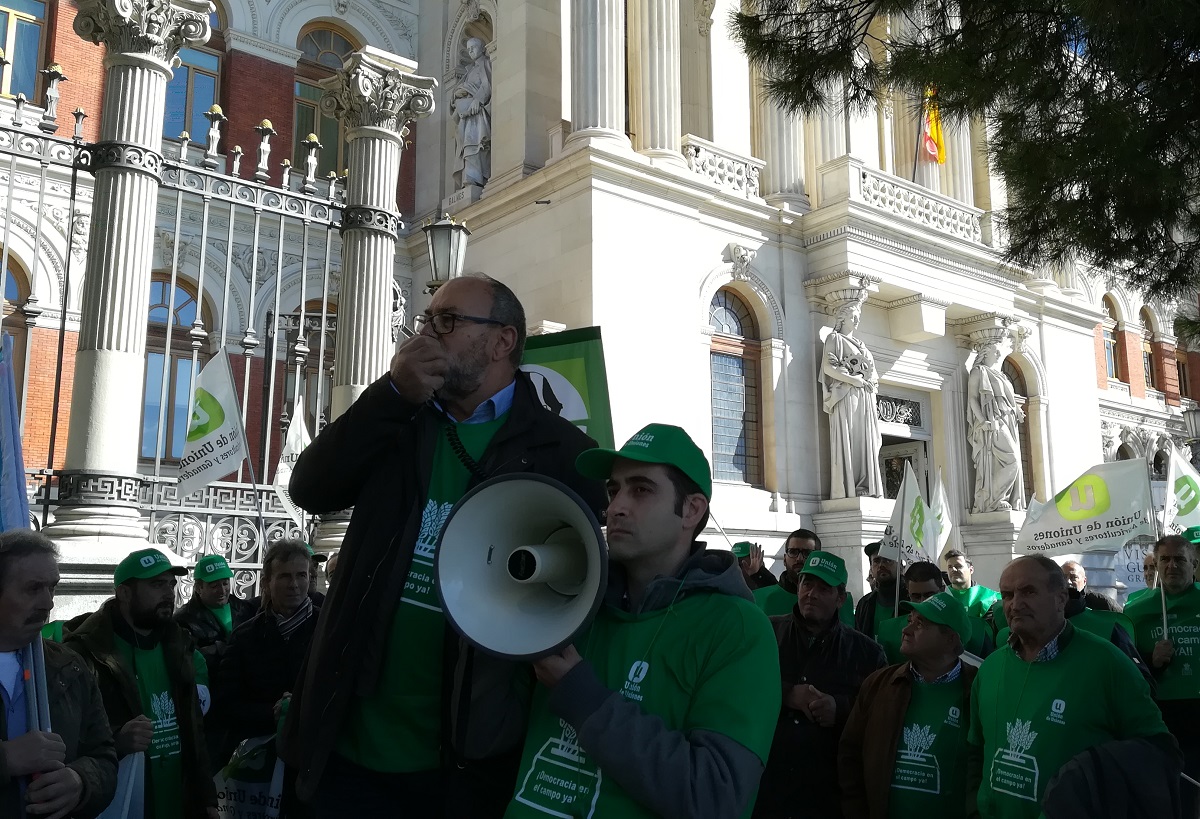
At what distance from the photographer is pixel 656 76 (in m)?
18.9

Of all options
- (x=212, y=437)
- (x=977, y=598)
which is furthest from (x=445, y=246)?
(x=977, y=598)

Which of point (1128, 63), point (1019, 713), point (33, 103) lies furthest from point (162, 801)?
point (33, 103)

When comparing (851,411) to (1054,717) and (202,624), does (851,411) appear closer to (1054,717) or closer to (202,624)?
(202,624)

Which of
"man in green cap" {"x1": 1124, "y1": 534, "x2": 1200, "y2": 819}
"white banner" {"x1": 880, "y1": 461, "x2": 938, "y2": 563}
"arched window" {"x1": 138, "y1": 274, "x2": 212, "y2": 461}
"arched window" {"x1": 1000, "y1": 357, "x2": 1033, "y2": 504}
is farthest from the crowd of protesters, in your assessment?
"arched window" {"x1": 1000, "y1": 357, "x2": 1033, "y2": 504}

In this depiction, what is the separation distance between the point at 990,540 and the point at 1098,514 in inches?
489

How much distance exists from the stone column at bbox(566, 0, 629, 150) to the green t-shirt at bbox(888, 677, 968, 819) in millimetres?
14014

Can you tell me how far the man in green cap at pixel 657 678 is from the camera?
2.28m

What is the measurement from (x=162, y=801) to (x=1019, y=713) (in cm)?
400

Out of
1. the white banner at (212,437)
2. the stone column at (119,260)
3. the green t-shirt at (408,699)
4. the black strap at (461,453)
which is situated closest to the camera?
the green t-shirt at (408,699)

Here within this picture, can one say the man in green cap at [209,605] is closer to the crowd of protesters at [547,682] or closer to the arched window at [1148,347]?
the crowd of protesters at [547,682]

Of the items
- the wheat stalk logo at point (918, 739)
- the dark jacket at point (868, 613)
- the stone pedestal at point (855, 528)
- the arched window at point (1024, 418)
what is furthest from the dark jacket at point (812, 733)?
the arched window at point (1024, 418)

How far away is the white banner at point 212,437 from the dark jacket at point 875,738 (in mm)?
6542

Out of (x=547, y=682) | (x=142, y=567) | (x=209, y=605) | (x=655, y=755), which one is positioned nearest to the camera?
(x=655, y=755)

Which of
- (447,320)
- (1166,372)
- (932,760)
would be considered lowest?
(932,760)
